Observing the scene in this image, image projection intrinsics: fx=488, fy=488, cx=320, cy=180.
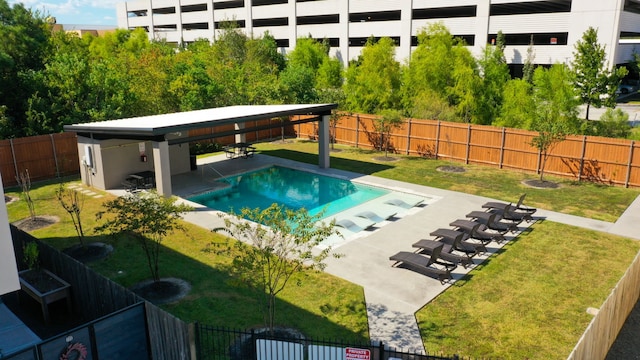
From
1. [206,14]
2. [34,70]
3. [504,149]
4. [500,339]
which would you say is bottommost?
[500,339]

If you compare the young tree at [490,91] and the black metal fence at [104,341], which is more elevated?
the young tree at [490,91]

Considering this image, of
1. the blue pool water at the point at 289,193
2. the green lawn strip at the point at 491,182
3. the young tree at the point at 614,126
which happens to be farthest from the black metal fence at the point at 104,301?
the young tree at the point at 614,126

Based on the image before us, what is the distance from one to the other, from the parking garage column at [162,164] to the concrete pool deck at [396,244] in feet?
5.59

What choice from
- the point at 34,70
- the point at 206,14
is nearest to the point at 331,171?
the point at 34,70

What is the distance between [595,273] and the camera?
1484cm

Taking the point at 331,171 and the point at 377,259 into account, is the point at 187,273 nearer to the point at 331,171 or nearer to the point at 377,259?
the point at 377,259

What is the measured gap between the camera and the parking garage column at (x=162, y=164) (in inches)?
826

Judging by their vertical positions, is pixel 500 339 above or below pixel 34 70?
below

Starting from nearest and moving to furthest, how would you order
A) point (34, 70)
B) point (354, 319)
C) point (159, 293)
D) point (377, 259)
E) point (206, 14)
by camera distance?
point (354, 319)
point (159, 293)
point (377, 259)
point (34, 70)
point (206, 14)

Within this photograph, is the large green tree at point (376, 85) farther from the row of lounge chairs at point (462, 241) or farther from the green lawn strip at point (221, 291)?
the green lawn strip at point (221, 291)

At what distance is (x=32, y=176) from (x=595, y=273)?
26201 mm

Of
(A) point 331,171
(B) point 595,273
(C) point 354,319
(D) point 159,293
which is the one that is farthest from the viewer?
(A) point 331,171

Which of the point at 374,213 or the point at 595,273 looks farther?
the point at 374,213

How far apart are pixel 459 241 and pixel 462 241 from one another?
45.4 inches
